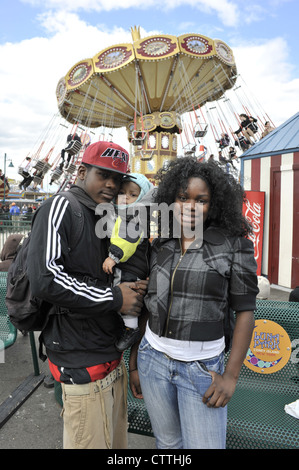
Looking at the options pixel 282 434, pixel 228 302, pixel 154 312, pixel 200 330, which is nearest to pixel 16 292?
pixel 154 312

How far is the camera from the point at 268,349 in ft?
8.46

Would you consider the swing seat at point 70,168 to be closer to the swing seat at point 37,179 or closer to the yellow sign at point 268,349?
the swing seat at point 37,179

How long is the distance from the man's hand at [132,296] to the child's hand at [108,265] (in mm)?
98

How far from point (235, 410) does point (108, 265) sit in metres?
1.51

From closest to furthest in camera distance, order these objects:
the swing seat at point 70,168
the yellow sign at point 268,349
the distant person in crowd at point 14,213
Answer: the yellow sign at point 268,349 < the distant person in crowd at point 14,213 < the swing seat at point 70,168

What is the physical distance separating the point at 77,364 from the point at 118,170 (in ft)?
3.36

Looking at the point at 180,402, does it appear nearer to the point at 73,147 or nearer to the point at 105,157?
the point at 105,157

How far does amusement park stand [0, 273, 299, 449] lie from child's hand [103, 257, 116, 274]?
1.28 m

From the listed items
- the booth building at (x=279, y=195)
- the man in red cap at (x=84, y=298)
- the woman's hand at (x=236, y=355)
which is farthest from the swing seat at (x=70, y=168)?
the woman's hand at (x=236, y=355)

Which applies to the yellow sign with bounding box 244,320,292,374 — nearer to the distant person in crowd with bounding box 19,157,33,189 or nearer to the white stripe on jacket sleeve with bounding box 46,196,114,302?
the white stripe on jacket sleeve with bounding box 46,196,114,302

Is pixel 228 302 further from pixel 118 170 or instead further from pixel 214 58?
→ pixel 214 58

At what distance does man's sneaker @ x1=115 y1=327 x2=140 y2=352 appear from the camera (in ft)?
5.58

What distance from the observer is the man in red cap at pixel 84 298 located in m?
1.46

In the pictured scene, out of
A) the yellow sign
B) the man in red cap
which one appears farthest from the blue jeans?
the yellow sign
